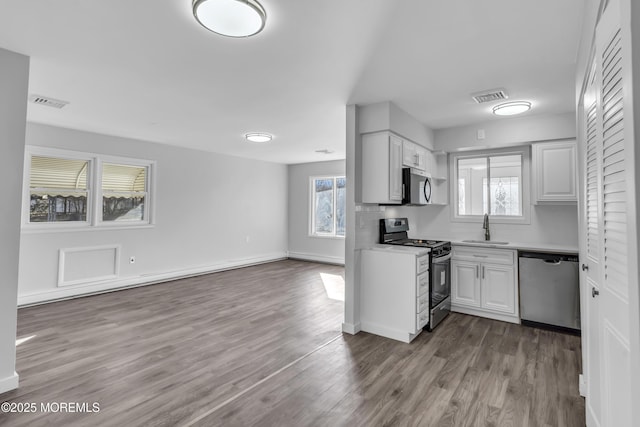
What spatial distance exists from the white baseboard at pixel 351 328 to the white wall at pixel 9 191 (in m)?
2.72

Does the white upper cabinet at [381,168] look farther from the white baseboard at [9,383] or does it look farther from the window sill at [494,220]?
the white baseboard at [9,383]

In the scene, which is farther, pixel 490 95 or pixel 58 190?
pixel 58 190

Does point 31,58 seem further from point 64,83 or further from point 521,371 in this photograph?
point 521,371

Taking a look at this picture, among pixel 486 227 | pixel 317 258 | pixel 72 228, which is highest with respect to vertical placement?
pixel 486 227

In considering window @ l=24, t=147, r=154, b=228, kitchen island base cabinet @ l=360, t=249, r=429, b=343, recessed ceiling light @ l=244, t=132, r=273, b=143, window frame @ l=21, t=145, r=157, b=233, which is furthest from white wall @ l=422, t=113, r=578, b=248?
window @ l=24, t=147, r=154, b=228

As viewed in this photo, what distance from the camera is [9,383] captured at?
88.9 inches

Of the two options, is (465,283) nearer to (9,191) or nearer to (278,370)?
(278,370)

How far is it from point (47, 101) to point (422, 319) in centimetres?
463

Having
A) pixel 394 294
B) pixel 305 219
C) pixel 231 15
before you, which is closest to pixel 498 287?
pixel 394 294

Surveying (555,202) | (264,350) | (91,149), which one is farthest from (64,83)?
(555,202)

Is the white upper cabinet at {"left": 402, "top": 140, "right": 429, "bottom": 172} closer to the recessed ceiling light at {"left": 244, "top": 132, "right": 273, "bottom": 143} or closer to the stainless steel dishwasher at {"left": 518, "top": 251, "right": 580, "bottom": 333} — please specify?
the stainless steel dishwasher at {"left": 518, "top": 251, "right": 580, "bottom": 333}

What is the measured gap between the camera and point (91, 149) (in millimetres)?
4879

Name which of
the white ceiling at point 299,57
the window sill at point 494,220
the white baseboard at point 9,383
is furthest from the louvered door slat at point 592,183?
the white baseboard at point 9,383

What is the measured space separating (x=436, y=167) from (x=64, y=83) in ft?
14.8
